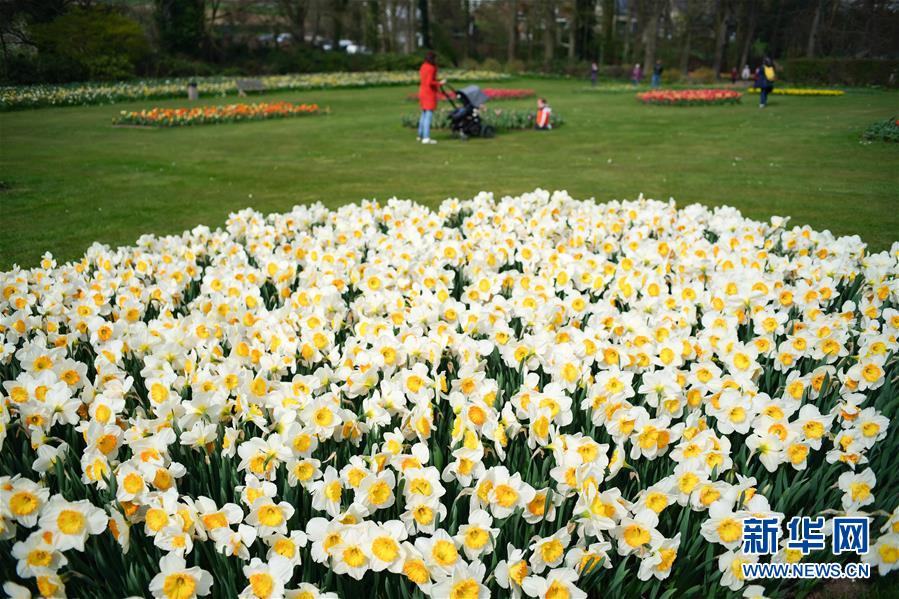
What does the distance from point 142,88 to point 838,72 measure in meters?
23.6

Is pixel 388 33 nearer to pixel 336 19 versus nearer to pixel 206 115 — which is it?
pixel 336 19

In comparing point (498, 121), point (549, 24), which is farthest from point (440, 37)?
point (498, 121)

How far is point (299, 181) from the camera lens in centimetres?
1016

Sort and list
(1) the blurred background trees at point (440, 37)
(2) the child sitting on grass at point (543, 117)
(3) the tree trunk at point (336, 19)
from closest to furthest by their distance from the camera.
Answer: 1. (2) the child sitting on grass at point (543, 117)
2. (1) the blurred background trees at point (440, 37)
3. (3) the tree trunk at point (336, 19)

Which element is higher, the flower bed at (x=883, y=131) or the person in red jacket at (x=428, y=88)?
the person in red jacket at (x=428, y=88)

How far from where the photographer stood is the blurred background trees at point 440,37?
21531 mm

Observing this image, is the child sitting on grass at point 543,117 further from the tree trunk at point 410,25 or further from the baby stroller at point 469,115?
the tree trunk at point 410,25

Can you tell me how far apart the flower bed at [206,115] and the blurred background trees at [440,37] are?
1.34m

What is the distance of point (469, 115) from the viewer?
47.6 feet

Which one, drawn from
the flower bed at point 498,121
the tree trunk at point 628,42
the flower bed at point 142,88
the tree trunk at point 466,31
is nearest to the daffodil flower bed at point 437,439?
the flower bed at point 142,88

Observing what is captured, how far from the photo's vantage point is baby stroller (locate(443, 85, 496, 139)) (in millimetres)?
14102

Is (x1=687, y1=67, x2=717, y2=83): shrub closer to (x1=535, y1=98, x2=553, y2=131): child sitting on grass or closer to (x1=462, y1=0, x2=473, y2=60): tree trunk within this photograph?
(x1=462, y1=0, x2=473, y2=60): tree trunk

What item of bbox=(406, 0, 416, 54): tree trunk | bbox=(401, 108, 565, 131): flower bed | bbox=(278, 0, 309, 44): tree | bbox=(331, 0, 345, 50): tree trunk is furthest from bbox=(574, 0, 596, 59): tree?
bbox=(401, 108, 565, 131): flower bed

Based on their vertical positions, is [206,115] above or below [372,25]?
below
